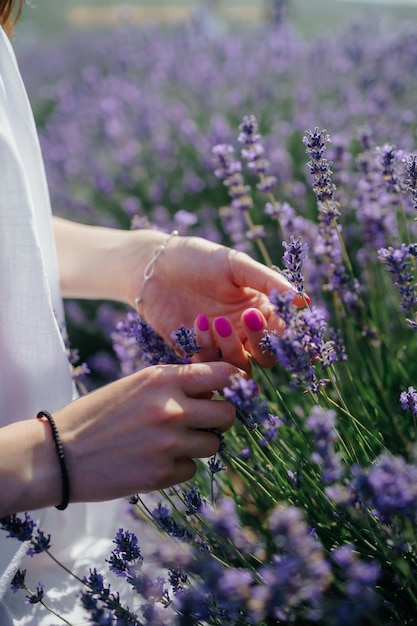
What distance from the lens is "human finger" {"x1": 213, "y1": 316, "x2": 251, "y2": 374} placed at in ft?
4.12

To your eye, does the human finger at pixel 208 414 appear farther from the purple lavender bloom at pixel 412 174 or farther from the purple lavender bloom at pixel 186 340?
the purple lavender bloom at pixel 412 174

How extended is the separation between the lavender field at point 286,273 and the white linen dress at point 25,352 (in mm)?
124

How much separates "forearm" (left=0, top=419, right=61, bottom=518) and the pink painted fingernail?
1.34 ft

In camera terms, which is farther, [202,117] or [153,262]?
[202,117]

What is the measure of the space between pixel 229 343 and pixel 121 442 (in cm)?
31

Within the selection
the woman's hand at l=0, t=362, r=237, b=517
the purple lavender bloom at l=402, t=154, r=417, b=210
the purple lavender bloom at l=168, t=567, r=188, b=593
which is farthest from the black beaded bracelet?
the purple lavender bloom at l=402, t=154, r=417, b=210

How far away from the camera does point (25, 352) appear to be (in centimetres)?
142

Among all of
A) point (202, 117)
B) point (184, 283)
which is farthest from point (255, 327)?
point (202, 117)

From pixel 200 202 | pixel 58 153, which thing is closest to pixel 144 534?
pixel 200 202

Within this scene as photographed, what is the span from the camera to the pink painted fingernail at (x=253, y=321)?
1229 millimetres

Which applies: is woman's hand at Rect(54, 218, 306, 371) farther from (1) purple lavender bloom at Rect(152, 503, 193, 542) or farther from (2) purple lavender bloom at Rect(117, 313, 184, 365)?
(1) purple lavender bloom at Rect(152, 503, 193, 542)

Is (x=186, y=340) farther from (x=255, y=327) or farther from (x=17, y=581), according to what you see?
(x=17, y=581)

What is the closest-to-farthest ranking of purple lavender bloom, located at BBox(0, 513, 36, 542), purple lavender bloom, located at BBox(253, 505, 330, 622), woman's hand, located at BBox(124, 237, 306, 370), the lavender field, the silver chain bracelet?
1. purple lavender bloom, located at BBox(253, 505, 330, 622)
2. the lavender field
3. purple lavender bloom, located at BBox(0, 513, 36, 542)
4. woman's hand, located at BBox(124, 237, 306, 370)
5. the silver chain bracelet

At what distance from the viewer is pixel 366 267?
2.02 m
